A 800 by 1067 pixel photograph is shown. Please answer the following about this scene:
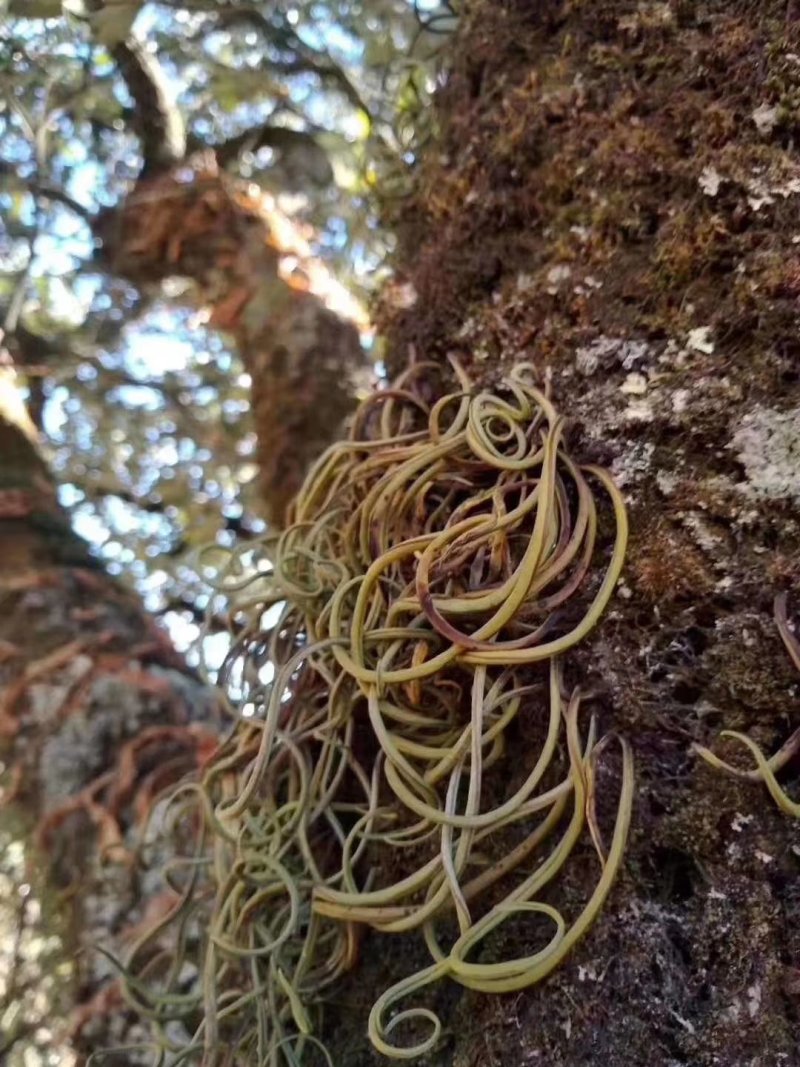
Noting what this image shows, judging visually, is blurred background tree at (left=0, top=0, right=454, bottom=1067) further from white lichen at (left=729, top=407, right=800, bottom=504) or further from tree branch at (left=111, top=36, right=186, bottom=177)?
white lichen at (left=729, top=407, right=800, bottom=504)

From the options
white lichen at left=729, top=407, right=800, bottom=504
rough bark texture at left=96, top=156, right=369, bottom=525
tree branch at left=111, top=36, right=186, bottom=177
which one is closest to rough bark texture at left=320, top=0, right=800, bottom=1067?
white lichen at left=729, top=407, right=800, bottom=504

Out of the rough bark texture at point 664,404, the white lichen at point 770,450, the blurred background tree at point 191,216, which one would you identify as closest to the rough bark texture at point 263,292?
the blurred background tree at point 191,216

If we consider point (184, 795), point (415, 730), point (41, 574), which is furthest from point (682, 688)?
point (41, 574)

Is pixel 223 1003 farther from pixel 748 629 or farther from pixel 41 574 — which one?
pixel 41 574

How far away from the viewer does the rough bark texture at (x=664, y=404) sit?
44cm

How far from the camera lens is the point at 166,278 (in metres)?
1.62

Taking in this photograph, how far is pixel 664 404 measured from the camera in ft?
1.78

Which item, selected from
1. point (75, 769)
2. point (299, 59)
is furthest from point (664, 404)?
point (299, 59)

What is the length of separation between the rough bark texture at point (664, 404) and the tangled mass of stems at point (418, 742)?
0.07ft

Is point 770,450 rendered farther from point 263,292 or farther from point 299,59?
point 299,59

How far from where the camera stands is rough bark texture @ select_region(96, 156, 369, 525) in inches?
53.4

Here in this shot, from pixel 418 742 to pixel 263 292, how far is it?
1048mm

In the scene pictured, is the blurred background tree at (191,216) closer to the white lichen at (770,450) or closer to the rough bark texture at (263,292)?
the rough bark texture at (263,292)

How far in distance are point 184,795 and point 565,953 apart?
0.59 meters
